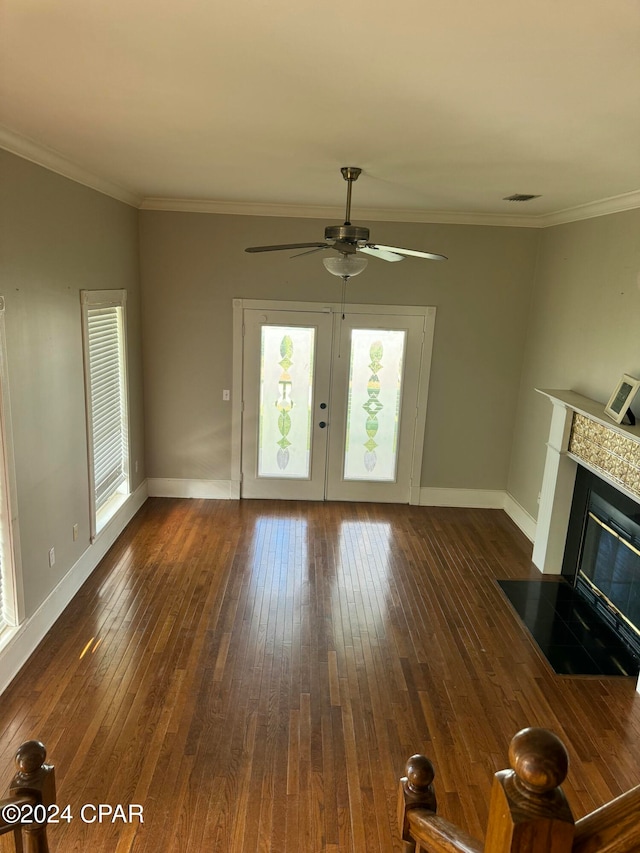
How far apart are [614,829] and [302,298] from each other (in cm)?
540

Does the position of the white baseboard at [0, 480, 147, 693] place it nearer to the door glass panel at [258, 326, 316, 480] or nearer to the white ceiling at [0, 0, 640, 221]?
the door glass panel at [258, 326, 316, 480]

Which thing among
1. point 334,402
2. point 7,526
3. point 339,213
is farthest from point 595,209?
point 7,526

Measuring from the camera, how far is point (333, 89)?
210cm

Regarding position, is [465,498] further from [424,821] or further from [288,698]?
[424,821]

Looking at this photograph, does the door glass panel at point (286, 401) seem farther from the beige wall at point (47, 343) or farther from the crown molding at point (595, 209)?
the crown molding at point (595, 209)

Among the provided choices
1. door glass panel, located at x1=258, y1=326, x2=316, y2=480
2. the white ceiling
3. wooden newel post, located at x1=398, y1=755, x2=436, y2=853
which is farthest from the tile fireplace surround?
wooden newel post, located at x1=398, y1=755, x2=436, y2=853

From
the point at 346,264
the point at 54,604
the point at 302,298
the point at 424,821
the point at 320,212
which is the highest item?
the point at 320,212

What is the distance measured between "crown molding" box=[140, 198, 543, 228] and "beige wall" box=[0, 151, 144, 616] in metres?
0.95

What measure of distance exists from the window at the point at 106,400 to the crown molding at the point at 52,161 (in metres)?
0.77

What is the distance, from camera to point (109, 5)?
1.55 metres

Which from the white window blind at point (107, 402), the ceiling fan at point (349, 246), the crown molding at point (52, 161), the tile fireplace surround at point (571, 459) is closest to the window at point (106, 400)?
the white window blind at point (107, 402)

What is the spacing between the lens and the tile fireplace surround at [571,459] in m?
3.78

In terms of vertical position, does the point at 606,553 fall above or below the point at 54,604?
above

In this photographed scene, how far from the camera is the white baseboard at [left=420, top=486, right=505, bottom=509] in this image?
629 cm
